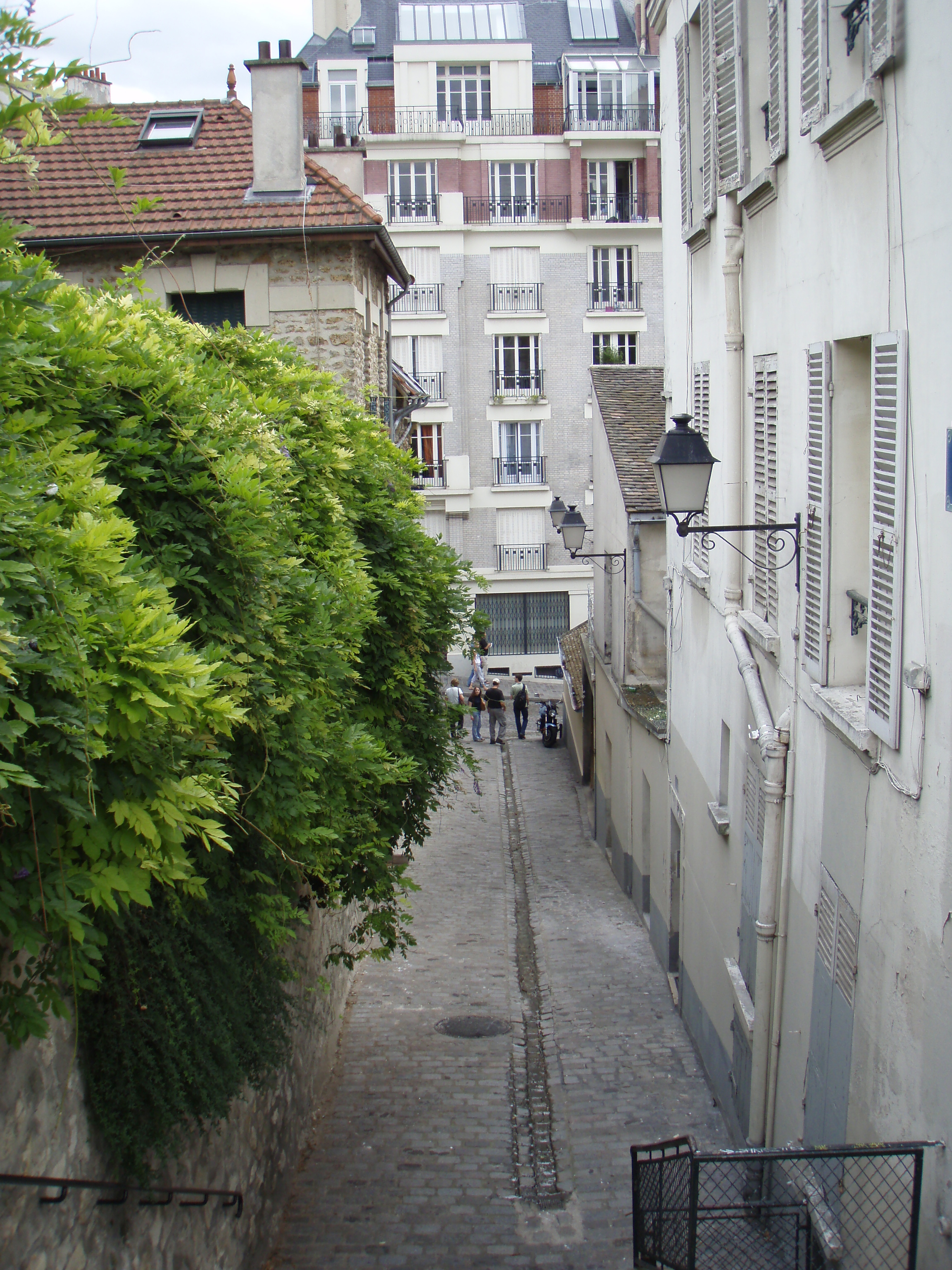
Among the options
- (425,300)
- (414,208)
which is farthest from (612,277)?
(414,208)

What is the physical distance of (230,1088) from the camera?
604 cm

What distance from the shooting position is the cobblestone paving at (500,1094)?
8.30 m

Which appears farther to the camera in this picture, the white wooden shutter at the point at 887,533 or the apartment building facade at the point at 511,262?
the apartment building facade at the point at 511,262

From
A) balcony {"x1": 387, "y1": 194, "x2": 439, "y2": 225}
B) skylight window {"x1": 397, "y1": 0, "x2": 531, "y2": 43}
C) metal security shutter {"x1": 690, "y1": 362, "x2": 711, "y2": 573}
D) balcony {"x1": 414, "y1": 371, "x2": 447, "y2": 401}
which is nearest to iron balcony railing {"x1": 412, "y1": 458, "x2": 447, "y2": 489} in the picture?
balcony {"x1": 414, "y1": 371, "x2": 447, "y2": 401}

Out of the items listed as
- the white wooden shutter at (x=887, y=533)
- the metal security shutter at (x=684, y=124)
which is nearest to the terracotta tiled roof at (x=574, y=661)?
the metal security shutter at (x=684, y=124)

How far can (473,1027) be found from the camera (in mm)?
11945

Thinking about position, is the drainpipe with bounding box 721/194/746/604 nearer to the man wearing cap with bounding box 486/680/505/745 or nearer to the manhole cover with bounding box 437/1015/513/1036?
the manhole cover with bounding box 437/1015/513/1036

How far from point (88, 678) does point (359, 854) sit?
16.7 feet

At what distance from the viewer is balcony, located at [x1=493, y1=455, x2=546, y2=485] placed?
111 feet

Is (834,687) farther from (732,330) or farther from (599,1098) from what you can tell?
→ (599,1098)

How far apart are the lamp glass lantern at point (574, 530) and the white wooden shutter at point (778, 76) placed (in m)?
7.39

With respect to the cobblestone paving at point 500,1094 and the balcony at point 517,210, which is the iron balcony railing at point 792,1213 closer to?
the cobblestone paving at point 500,1094

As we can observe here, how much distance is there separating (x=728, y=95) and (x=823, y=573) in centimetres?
419

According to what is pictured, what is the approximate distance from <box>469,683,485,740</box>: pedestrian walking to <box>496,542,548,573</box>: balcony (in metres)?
6.70
